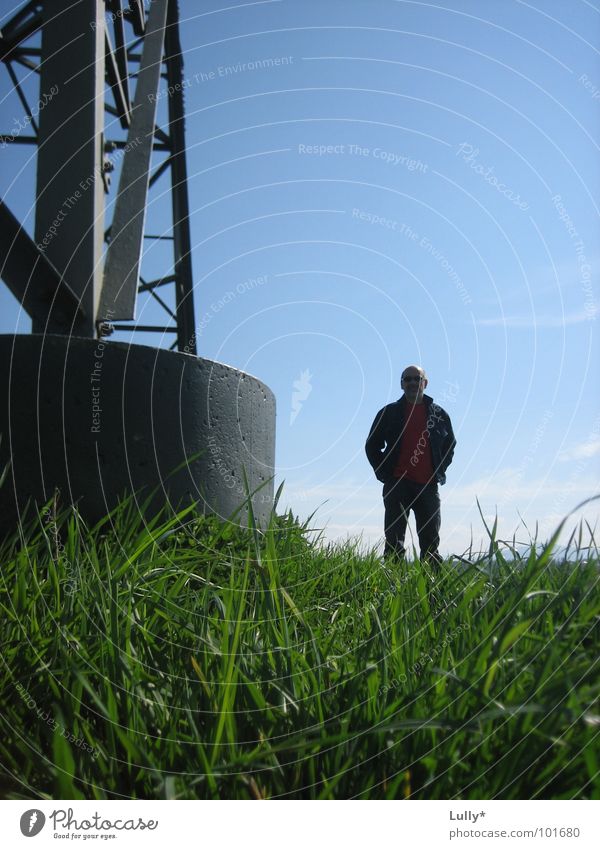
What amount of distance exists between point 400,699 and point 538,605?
0.76m

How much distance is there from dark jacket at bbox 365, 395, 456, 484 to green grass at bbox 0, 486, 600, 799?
3.42 meters

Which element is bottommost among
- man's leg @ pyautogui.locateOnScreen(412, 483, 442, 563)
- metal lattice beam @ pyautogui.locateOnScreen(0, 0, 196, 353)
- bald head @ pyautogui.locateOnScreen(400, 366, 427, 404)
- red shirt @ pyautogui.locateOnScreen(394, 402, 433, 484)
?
man's leg @ pyautogui.locateOnScreen(412, 483, 442, 563)

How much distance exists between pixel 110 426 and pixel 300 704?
9.12 feet

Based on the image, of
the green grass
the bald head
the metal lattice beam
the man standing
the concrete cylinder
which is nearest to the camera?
the green grass

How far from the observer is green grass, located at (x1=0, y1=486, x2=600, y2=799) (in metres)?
1.25

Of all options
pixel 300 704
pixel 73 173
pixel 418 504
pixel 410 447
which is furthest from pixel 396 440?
pixel 300 704

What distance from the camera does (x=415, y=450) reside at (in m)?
5.54

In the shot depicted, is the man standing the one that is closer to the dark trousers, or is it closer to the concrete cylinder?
the dark trousers

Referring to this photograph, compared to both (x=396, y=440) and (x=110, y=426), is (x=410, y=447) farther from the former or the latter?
(x=110, y=426)

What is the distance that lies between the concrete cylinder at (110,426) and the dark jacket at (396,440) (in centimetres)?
158

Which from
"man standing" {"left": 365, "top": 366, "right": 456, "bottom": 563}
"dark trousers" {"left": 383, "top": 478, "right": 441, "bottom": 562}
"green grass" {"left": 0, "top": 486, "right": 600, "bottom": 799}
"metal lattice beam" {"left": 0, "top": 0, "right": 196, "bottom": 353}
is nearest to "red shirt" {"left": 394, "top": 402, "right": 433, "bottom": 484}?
"man standing" {"left": 365, "top": 366, "right": 456, "bottom": 563}

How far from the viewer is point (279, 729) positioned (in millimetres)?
1397
